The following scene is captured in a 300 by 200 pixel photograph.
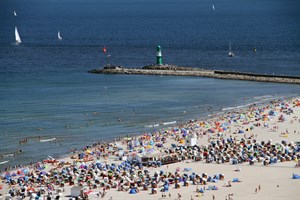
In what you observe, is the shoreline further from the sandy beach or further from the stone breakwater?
the stone breakwater

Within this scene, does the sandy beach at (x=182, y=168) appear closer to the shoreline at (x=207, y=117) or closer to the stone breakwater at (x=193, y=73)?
the shoreline at (x=207, y=117)

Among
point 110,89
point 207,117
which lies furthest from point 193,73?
point 207,117

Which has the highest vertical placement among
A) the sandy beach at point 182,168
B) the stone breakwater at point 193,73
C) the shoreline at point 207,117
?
the stone breakwater at point 193,73

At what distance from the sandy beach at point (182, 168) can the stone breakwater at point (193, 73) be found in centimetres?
2905

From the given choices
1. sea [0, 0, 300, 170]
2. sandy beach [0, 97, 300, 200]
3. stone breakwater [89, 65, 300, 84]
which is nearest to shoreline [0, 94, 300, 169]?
sea [0, 0, 300, 170]

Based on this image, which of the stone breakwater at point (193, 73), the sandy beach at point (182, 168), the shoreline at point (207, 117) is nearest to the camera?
the sandy beach at point (182, 168)

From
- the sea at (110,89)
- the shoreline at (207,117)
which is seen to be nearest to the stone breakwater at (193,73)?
the sea at (110,89)

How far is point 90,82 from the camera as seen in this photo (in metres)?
94.1

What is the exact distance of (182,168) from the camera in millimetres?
48938

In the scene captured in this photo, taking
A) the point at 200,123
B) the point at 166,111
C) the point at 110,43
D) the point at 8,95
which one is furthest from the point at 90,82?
the point at 110,43

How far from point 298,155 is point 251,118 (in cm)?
1624

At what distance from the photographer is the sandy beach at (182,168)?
142 feet

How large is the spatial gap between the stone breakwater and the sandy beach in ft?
95.3

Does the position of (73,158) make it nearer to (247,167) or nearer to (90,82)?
(247,167)
